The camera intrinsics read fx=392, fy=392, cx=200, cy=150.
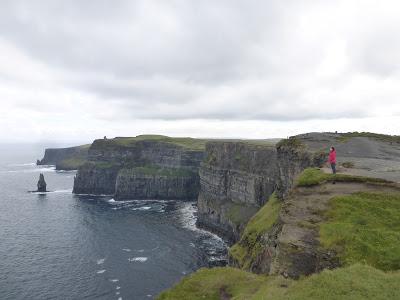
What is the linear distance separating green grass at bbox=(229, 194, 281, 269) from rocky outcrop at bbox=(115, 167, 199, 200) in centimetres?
10439

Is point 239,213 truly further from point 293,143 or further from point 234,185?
point 293,143

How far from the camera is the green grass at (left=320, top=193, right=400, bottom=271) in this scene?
88.2ft

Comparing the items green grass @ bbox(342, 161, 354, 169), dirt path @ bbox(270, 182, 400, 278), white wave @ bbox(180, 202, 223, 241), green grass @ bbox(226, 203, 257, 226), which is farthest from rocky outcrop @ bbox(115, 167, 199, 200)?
dirt path @ bbox(270, 182, 400, 278)

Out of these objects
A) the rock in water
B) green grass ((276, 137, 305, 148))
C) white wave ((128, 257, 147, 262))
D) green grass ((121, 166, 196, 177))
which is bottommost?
white wave ((128, 257, 147, 262))

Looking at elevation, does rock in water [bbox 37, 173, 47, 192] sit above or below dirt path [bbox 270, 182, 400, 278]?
below

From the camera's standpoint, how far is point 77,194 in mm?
187500

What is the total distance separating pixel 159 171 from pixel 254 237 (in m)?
125

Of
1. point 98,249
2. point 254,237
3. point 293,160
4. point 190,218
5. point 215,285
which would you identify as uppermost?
point 293,160

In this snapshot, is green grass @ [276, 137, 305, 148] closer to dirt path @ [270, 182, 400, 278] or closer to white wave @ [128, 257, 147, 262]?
dirt path @ [270, 182, 400, 278]

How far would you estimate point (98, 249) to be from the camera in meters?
100

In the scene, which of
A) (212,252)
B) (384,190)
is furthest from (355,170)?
(212,252)

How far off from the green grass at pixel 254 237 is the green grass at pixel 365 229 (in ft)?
86.7

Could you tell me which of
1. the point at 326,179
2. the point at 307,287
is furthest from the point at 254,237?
the point at 307,287

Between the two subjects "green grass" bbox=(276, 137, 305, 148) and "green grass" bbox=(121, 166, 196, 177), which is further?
"green grass" bbox=(121, 166, 196, 177)
